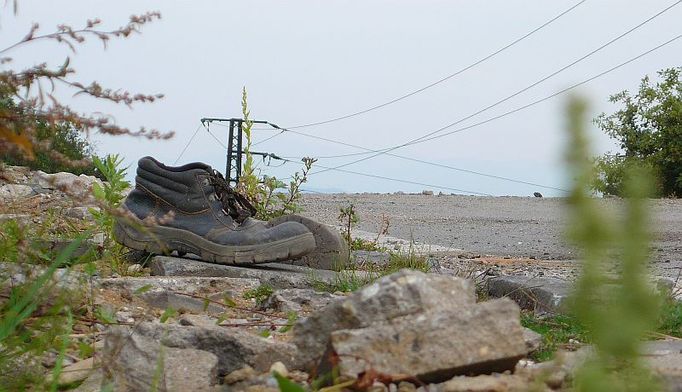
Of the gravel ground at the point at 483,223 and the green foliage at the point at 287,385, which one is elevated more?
the gravel ground at the point at 483,223

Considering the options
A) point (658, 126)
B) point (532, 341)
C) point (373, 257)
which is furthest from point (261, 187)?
point (658, 126)

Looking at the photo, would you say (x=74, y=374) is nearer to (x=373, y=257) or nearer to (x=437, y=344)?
(x=437, y=344)

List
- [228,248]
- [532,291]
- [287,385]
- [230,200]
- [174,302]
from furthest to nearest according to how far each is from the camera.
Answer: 1. [230,200]
2. [228,248]
3. [532,291]
4. [174,302]
5. [287,385]

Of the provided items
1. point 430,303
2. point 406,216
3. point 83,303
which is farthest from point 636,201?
point 406,216

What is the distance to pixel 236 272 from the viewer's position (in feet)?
17.0

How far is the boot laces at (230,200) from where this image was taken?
5477mm

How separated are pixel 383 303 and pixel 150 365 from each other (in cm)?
68

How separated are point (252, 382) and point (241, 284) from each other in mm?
2695

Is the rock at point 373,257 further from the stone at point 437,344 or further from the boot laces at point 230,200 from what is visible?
the stone at point 437,344

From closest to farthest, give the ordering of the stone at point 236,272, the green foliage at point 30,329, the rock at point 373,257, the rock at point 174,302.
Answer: the green foliage at point 30,329 < the rock at point 174,302 < the stone at point 236,272 < the rock at point 373,257

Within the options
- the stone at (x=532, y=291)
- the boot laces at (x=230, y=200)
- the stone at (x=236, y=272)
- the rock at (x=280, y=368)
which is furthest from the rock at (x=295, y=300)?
the rock at (x=280, y=368)

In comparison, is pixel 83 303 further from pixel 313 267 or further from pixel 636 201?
pixel 636 201

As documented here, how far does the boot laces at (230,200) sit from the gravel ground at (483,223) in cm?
110

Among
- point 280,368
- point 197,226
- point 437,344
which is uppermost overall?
point 197,226
